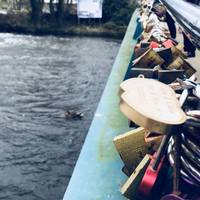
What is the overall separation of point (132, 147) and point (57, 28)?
1798 cm

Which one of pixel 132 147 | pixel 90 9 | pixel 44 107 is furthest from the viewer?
pixel 90 9

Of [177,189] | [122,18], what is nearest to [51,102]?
[177,189]

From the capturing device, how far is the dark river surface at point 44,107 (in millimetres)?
5625

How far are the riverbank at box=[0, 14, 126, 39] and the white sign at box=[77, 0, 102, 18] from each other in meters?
0.64

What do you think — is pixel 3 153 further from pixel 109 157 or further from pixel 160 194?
pixel 160 194

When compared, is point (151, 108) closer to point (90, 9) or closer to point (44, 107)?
point (44, 107)

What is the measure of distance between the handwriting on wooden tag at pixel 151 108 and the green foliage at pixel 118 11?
18.9 metres

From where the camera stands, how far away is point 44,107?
8500 mm

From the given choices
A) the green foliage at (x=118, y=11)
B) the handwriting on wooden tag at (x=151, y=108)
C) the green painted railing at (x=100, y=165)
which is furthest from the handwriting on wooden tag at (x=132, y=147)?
the green foliage at (x=118, y=11)

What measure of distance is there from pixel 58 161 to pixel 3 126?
1403 millimetres

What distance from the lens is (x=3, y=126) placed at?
282 inches

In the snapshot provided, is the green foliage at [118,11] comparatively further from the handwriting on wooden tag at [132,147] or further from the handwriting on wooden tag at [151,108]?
the handwriting on wooden tag at [151,108]

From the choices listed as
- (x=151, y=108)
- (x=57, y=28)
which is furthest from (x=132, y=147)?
(x=57, y=28)

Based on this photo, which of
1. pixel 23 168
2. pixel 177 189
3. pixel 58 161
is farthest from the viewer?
pixel 58 161
